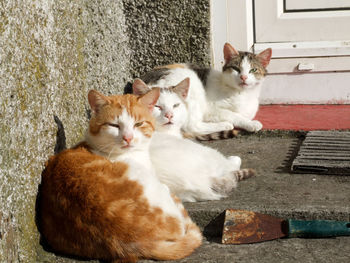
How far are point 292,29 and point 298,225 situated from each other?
2.70 metres

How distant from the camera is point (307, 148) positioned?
12.4 feet

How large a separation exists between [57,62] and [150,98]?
56cm

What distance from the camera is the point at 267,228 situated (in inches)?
109

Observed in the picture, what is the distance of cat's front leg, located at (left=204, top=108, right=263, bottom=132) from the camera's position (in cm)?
438

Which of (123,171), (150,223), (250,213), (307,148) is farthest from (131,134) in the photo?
(307,148)

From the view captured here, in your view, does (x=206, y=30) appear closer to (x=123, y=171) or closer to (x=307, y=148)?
(x=307, y=148)

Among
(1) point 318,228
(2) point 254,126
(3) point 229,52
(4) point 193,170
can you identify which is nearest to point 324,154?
(2) point 254,126

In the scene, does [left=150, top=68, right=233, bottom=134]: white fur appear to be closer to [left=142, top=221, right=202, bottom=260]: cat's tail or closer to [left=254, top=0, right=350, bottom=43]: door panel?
[left=254, top=0, right=350, bottom=43]: door panel

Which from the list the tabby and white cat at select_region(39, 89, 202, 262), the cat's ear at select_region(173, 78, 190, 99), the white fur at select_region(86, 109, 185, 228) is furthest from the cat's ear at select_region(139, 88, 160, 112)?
the cat's ear at select_region(173, 78, 190, 99)

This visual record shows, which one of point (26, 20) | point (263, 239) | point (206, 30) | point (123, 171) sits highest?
point (26, 20)

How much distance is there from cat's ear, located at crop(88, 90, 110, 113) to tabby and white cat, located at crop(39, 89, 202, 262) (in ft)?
0.76

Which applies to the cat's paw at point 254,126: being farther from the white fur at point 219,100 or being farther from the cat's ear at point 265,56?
the cat's ear at point 265,56

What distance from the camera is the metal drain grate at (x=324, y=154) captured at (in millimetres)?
3361

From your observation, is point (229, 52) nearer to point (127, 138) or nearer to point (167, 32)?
point (167, 32)
